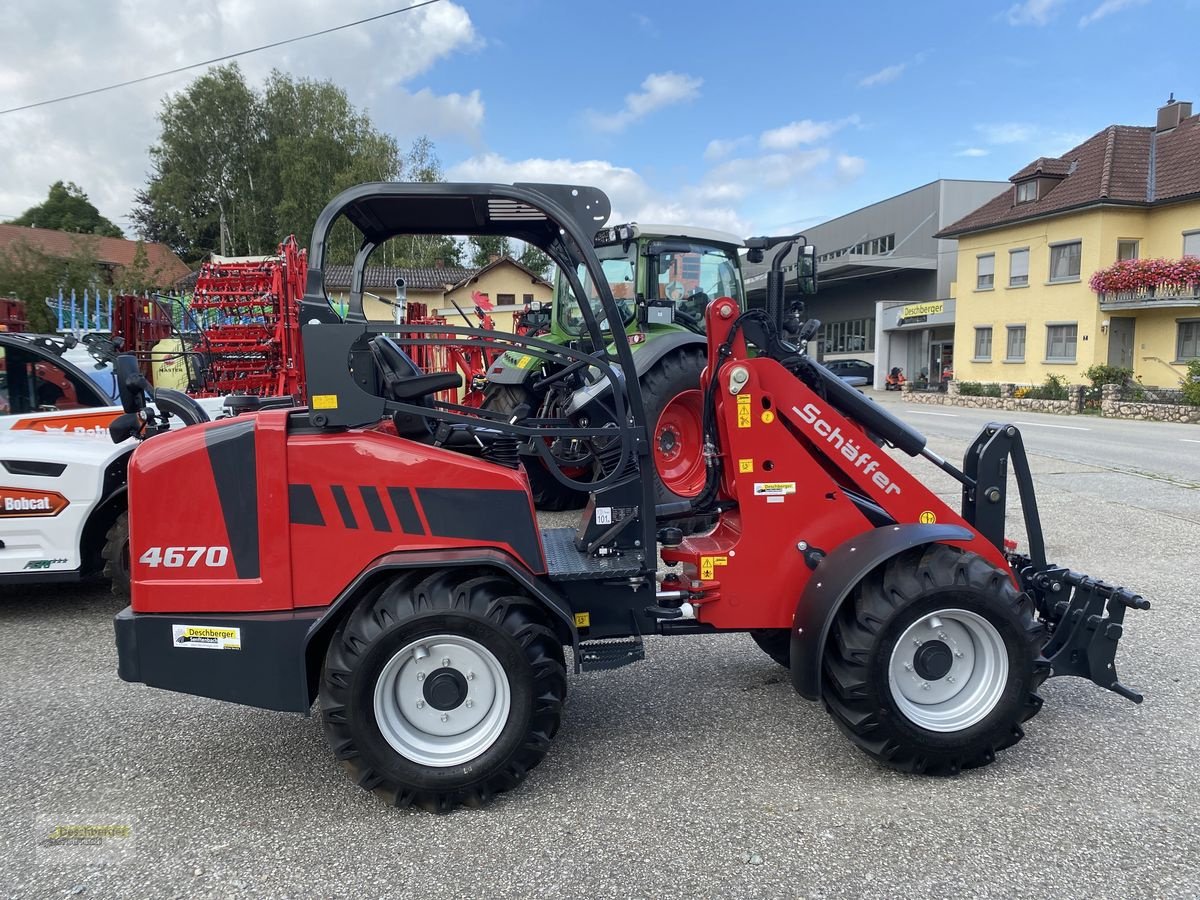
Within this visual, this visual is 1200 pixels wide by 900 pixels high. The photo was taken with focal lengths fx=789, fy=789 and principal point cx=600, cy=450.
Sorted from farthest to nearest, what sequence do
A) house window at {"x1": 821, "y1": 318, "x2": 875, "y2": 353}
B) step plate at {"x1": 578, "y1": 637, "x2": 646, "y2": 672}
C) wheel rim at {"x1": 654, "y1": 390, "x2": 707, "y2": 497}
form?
1. house window at {"x1": 821, "y1": 318, "x2": 875, "y2": 353}
2. wheel rim at {"x1": 654, "y1": 390, "x2": 707, "y2": 497}
3. step plate at {"x1": 578, "y1": 637, "x2": 646, "y2": 672}

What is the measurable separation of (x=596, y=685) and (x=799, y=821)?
1.45 metres

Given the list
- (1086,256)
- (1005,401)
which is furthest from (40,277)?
(1086,256)

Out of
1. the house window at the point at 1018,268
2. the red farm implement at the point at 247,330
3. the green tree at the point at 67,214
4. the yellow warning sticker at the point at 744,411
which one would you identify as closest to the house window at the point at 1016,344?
the house window at the point at 1018,268

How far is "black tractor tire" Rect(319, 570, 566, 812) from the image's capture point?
2.89 m

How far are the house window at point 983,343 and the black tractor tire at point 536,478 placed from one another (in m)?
29.1

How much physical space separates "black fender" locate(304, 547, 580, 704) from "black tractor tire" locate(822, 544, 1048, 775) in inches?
44.8

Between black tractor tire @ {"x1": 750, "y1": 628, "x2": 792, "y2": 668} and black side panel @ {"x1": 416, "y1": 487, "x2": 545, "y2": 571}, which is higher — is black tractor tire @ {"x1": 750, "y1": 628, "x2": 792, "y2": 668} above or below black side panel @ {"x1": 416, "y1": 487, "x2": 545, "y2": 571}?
below

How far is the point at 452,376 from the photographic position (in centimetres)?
328

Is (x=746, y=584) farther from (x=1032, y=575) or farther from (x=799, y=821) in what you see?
(x=1032, y=575)

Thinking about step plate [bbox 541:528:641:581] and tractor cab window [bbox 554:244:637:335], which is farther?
tractor cab window [bbox 554:244:637:335]

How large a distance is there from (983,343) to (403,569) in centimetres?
3378

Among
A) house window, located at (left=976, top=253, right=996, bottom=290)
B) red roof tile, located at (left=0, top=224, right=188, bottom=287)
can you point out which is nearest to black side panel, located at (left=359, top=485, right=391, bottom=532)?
red roof tile, located at (left=0, top=224, right=188, bottom=287)

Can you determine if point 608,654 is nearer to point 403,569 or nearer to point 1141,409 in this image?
point 403,569

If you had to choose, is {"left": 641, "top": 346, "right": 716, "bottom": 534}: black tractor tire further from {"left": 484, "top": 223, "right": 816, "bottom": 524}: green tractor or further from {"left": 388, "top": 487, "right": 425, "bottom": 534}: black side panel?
{"left": 388, "top": 487, "right": 425, "bottom": 534}: black side panel
